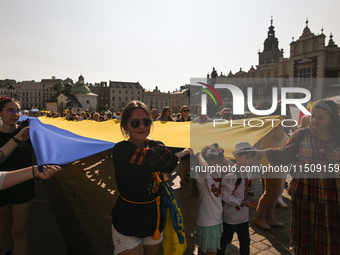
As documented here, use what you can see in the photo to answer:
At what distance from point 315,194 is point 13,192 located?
3557 mm

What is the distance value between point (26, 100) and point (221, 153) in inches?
5126

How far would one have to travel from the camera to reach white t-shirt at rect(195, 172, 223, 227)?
8.62 ft

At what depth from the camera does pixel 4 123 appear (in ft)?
9.43

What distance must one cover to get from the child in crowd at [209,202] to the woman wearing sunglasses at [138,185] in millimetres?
768

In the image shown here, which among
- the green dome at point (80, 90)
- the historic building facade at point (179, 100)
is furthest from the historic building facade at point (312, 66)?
the green dome at point (80, 90)

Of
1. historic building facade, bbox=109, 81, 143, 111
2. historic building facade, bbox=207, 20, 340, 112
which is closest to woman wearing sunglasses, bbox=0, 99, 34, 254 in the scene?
historic building facade, bbox=207, 20, 340, 112

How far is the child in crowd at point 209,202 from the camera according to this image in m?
2.61

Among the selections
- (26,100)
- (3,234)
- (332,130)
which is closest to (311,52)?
(332,130)

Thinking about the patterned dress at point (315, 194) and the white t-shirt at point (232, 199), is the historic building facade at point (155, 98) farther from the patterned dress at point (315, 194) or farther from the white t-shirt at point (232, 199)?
the patterned dress at point (315, 194)

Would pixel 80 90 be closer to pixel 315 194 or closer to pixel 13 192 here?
pixel 13 192

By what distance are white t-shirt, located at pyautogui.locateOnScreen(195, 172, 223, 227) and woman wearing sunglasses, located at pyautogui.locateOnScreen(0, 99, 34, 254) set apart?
2.13 m

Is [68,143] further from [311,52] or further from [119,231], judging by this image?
[311,52]

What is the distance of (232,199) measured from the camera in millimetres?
2682

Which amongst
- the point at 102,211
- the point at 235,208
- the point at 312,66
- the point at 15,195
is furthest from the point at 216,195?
the point at 312,66
